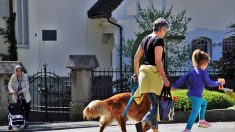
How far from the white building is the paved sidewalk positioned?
5.39 metres

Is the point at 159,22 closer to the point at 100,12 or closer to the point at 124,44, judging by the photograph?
the point at 124,44

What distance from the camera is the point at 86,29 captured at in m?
18.8

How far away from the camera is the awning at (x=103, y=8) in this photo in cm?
1725

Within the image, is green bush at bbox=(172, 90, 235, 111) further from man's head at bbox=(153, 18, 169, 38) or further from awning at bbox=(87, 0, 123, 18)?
awning at bbox=(87, 0, 123, 18)

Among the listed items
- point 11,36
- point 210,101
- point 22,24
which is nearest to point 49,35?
point 22,24

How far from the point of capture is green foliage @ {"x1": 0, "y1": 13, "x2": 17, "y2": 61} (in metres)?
21.3

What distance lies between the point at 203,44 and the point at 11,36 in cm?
797

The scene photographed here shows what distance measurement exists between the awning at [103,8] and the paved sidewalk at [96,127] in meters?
5.76

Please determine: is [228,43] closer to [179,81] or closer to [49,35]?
[49,35]

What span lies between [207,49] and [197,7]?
167 centimetres

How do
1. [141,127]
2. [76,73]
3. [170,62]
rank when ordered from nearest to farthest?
1. [141,127]
2. [76,73]
3. [170,62]

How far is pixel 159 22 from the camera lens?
8.02 m

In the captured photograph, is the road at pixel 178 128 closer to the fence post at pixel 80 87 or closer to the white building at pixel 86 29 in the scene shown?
the fence post at pixel 80 87

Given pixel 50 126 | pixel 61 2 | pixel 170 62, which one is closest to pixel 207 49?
pixel 170 62
